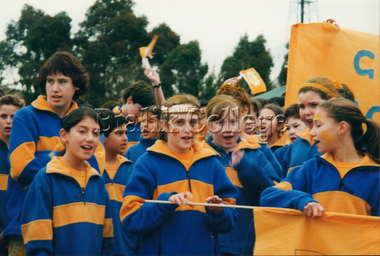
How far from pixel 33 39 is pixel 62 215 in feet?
55.5

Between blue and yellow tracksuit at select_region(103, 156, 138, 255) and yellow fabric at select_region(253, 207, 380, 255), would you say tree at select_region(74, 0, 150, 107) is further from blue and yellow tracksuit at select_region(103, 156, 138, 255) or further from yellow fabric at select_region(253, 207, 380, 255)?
yellow fabric at select_region(253, 207, 380, 255)

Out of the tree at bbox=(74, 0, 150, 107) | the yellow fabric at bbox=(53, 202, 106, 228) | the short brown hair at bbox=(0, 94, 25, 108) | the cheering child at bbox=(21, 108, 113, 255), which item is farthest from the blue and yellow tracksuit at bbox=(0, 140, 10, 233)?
the tree at bbox=(74, 0, 150, 107)

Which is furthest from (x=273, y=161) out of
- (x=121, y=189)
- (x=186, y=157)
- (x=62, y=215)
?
(x=62, y=215)

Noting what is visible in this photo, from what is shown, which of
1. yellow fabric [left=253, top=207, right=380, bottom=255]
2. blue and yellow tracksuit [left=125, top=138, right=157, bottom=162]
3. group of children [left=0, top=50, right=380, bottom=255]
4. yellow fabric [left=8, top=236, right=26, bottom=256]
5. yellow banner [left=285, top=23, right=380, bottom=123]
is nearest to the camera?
yellow fabric [left=253, top=207, right=380, bottom=255]

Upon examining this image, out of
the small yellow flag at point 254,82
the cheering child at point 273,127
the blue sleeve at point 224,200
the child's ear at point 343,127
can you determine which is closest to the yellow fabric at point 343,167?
the child's ear at point 343,127

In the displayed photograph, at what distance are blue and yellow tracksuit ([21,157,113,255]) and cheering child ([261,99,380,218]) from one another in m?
1.33

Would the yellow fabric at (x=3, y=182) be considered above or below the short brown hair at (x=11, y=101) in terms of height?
below

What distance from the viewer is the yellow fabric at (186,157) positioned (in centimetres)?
326

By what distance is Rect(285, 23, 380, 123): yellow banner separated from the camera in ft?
17.4

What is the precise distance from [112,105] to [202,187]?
367 centimetres

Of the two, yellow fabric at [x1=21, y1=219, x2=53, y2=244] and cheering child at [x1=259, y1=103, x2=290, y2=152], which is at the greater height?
cheering child at [x1=259, y1=103, x2=290, y2=152]

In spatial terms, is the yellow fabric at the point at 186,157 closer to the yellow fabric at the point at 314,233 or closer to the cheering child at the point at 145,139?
the yellow fabric at the point at 314,233

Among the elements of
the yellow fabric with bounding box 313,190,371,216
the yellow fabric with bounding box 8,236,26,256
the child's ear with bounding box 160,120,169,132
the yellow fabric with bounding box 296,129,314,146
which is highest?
the child's ear with bounding box 160,120,169,132

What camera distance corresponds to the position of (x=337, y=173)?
9.57 ft
